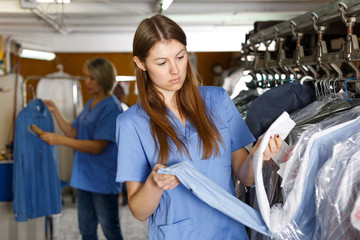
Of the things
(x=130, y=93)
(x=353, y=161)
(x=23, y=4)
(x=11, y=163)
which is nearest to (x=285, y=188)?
(x=353, y=161)

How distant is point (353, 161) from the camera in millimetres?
1123

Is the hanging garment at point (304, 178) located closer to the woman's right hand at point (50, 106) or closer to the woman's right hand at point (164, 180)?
the woman's right hand at point (164, 180)

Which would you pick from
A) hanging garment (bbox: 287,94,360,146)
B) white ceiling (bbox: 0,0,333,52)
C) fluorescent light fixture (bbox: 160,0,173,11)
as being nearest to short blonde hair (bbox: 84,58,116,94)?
white ceiling (bbox: 0,0,333,52)

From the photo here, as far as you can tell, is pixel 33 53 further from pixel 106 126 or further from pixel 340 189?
pixel 340 189

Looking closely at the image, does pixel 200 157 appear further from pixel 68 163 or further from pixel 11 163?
pixel 68 163

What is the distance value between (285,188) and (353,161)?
0.76 ft

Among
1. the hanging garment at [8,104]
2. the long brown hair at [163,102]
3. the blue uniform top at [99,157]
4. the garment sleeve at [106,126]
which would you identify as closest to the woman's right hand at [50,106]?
the hanging garment at [8,104]

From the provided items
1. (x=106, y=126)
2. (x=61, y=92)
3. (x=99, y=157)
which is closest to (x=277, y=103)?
(x=106, y=126)

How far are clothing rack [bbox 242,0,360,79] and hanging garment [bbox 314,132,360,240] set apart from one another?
40cm

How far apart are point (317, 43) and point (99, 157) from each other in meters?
1.93

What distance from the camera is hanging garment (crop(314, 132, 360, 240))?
1.13 meters

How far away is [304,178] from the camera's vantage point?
124 cm

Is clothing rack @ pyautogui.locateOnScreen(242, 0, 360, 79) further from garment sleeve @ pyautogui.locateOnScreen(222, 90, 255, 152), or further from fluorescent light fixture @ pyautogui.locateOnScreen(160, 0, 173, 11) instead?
fluorescent light fixture @ pyautogui.locateOnScreen(160, 0, 173, 11)

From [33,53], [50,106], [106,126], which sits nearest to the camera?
[106,126]
